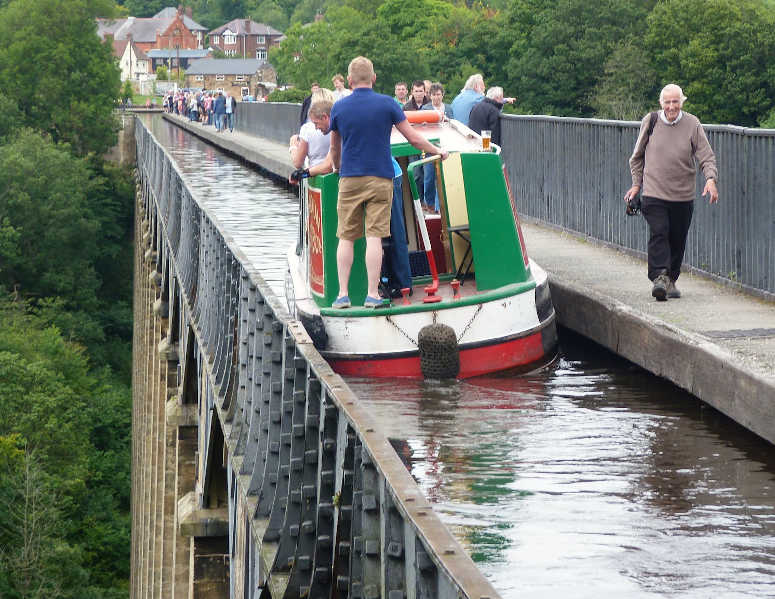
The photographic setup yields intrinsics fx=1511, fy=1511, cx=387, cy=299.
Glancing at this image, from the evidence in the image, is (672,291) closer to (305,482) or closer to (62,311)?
(305,482)

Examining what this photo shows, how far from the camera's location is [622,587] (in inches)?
202

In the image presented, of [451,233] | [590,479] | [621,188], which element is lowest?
[590,479]

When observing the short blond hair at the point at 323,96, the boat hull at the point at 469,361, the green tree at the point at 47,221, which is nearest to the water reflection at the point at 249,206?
the short blond hair at the point at 323,96

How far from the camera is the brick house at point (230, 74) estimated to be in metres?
190

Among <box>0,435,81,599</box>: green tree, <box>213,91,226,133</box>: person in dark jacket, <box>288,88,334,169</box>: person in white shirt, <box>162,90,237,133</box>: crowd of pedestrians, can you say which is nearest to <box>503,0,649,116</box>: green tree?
<box>162,90,237,133</box>: crowd of pedestrians

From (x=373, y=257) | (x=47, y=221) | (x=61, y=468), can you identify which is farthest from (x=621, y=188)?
(x=47, y=221)

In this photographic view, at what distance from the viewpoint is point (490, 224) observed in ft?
32.7

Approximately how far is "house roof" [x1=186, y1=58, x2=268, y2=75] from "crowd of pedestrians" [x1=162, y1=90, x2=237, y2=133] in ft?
283

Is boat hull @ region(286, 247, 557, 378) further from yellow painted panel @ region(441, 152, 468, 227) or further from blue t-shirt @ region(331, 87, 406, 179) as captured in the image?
blue t-shirt @ region(331, 87, 406, 179)

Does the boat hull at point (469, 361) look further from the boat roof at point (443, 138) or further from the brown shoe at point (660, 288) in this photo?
the boat roof at point (443, 138)

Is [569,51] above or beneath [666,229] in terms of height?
above

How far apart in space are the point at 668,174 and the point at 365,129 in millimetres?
2233

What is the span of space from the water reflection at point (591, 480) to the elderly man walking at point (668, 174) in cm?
95

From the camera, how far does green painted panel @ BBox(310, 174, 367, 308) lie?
9.59 metres
